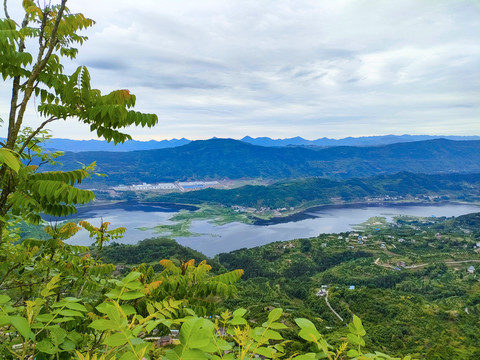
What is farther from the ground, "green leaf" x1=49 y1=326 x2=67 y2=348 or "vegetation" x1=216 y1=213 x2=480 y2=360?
"green leaf" x1=49 y1=326 x2=67 y2=348

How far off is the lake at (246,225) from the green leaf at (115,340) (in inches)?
2664

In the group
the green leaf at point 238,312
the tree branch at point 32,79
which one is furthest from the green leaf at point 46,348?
the tree branch at point 32,79

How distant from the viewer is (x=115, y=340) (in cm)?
88

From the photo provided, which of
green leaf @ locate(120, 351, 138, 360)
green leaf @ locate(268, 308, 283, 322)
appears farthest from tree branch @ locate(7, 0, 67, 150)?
green leaf @ locate(268, 308, 283, 322)

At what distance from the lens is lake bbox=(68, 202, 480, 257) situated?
3002 inches

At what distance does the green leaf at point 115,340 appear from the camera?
2.84 feet

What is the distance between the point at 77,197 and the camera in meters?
2.36

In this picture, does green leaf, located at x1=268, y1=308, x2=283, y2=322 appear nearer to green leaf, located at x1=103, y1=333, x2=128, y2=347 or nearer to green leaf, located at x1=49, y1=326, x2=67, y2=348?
green leaf, located at x1=103, y1=333, x2=128, y2=347

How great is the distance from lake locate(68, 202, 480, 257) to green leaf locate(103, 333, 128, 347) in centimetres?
6767

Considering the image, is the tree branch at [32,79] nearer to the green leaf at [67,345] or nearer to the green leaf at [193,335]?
the green leaf at [67,345]

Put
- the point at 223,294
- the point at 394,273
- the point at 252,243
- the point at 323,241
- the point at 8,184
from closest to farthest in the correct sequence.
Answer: the point at 8,184 → the point at 223,294 → the point at 394,273 → the point at 323,241 → the point at 252,243

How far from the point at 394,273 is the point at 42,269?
205ft

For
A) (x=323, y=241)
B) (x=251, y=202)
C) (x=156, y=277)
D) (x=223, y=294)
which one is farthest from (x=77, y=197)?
(x=251, y=202)

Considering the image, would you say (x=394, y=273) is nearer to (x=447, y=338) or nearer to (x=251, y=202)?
(x=447, y=338)
